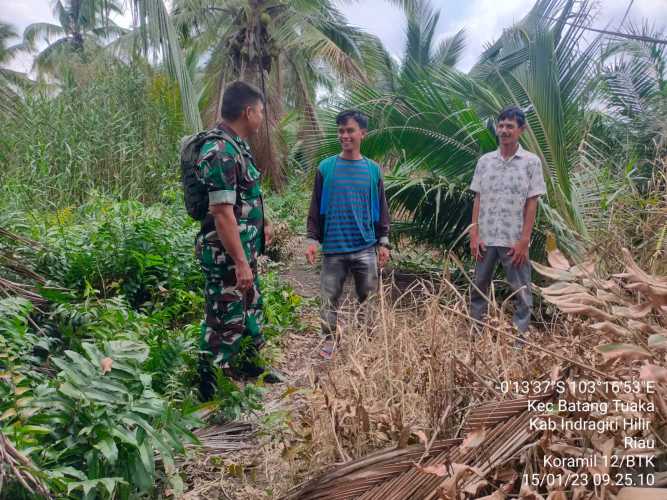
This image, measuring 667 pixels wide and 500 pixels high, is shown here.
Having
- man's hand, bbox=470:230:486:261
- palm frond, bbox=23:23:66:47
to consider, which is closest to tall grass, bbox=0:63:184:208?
man's hand, bbox=470:230:486:261

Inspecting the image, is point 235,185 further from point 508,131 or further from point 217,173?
point 508,131

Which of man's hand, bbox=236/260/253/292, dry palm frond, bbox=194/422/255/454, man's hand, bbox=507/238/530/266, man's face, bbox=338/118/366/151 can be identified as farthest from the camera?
man's hand, bbox=507/238/530/266

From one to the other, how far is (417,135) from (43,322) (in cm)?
366

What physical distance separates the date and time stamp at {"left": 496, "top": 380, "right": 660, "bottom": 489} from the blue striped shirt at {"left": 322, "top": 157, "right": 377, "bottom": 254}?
96.4 inches

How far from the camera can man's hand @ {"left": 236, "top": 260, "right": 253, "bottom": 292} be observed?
2.88 metres

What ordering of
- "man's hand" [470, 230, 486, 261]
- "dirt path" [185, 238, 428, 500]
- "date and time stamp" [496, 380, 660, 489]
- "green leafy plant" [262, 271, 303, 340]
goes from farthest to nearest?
"green leafy plant" [262, 271, 303, 340] < "man's hand" [470, 230, 486, 261] < "dirt path" [185, 238, 428, 500] < "date and time stamp" [496, 380, 660, 489]

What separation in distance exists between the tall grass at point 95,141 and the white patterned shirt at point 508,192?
12.5 ft

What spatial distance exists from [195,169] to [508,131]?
2177 mm

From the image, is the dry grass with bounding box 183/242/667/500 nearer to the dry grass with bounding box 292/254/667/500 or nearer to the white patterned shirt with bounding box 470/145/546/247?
the dry grass with bounding box 292/254/667/500

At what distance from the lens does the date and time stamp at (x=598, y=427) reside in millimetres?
1134

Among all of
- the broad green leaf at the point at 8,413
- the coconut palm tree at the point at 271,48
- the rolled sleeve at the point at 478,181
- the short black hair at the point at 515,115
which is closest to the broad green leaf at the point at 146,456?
the broad green leaf at the point at 8,413

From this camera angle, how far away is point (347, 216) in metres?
3.74

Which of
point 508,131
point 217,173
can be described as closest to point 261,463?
point 217,173

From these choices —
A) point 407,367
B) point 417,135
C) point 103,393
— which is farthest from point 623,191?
point 103,393
